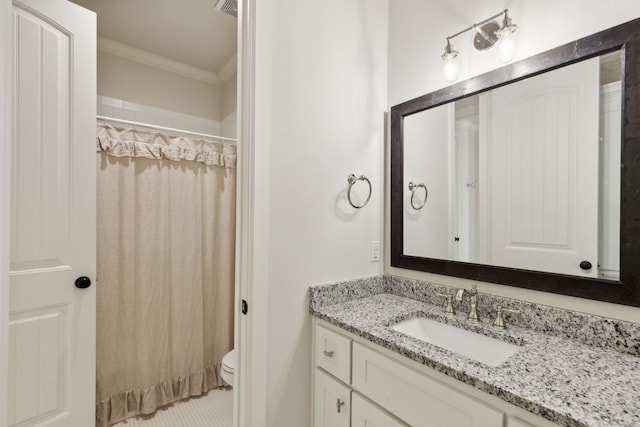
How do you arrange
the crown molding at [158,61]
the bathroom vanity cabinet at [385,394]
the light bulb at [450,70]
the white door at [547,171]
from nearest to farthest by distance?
1. the bathroom vanity cabinet at [385,394]
2. the white door at [547,171]
3. the light bulb at [450,70]
4. the crown molding at [158,61]

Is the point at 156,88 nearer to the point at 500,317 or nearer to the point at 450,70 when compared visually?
the point at 450,70

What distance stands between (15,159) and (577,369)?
2219mm

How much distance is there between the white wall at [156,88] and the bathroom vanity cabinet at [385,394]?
2.50m

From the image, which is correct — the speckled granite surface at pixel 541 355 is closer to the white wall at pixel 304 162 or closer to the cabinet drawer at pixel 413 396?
the cabinet drawer at pixel 413 396

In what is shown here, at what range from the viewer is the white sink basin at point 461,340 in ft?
3.26

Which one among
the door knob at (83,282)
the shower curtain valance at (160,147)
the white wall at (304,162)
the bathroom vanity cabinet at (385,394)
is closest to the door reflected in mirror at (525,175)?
the white wall at (304,162)

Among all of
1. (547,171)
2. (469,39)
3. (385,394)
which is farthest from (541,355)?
(469,39)

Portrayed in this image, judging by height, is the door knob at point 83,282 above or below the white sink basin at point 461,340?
above

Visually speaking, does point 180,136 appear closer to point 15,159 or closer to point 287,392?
point 15,159

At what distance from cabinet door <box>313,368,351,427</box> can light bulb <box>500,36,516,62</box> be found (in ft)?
4.63

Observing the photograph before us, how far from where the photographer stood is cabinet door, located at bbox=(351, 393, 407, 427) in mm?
925

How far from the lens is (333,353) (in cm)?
114

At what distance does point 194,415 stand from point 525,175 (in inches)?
91.2

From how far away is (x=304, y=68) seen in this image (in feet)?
4.12
